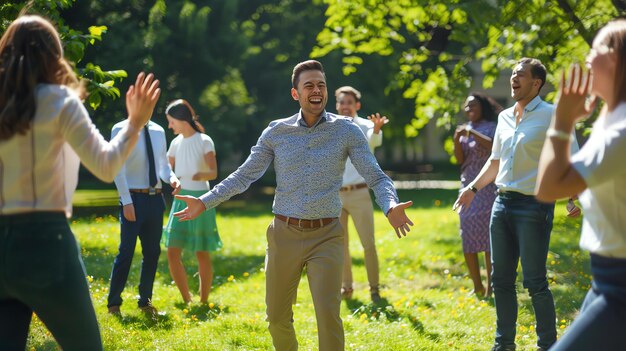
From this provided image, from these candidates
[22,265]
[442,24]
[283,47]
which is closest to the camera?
[22,265]

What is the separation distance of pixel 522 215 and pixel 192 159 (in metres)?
3.84

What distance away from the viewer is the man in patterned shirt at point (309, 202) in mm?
5488

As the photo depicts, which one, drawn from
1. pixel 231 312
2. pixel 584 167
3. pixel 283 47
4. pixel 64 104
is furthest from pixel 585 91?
pixel 283 47

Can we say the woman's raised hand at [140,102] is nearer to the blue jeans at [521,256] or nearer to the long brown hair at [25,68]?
the long brown hair at [25,68]

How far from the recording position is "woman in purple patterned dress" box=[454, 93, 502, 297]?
9.33m

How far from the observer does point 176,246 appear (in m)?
8.88

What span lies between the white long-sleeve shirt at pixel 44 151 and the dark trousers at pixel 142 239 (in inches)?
177

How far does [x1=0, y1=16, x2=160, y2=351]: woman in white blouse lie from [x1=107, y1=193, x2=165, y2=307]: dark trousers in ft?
14.5

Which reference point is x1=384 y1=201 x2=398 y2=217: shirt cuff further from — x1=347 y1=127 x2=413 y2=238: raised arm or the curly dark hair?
the curly dark hair

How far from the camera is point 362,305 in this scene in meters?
→ 9.32

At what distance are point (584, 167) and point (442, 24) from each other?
1082 centimetres

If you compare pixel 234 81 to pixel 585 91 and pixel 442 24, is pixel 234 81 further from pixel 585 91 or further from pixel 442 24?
pixel 585 91

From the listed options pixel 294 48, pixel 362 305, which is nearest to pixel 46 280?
pixel 362 305

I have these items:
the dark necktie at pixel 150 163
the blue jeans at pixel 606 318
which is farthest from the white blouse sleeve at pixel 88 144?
the dark necktie at pixel 150 163
